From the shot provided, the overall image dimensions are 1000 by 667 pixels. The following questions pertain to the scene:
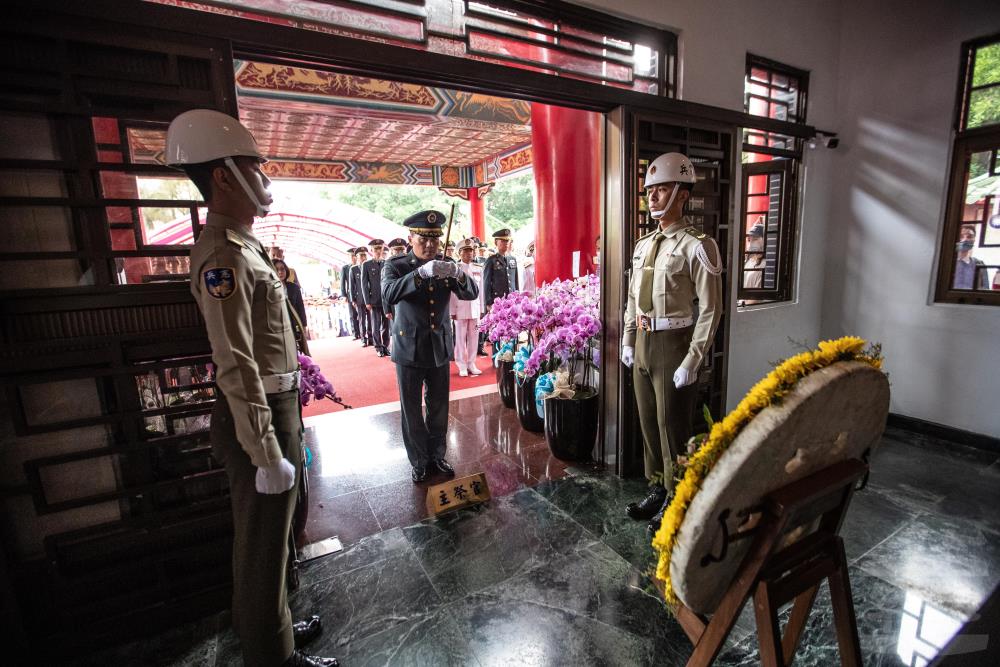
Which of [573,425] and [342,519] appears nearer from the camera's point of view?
[342,519]

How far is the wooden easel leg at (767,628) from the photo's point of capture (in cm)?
116

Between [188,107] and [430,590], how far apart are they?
2.34 meters

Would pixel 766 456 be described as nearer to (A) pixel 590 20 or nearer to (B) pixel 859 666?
(B) pixel 859 666

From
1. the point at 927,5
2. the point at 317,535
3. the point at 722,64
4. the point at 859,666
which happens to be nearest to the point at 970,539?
the point at 859,666

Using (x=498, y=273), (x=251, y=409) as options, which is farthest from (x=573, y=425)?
(x=498, y=273)

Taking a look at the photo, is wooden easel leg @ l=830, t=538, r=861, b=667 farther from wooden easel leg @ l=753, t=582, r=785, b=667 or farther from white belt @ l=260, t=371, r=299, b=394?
white belt @ l=260, t=371, r=299, b=394

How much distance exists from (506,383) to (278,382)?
3.47 m

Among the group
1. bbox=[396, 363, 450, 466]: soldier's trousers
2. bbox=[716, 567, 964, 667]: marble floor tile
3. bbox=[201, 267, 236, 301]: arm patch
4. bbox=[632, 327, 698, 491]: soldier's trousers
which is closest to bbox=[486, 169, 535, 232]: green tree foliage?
bbox=[396, 363, 450, 466]: soldier's trousers

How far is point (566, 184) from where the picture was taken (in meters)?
5.71

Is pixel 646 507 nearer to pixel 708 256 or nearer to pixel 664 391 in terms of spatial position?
pixel 664 391

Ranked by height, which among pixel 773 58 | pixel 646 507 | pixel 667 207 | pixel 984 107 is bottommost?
pixel 646 507

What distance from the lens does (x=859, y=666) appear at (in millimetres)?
1377

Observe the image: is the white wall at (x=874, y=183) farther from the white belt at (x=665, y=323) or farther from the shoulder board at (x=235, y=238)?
the shoulder board at (x=235, y=238)

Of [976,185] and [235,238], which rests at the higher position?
[976,185]
